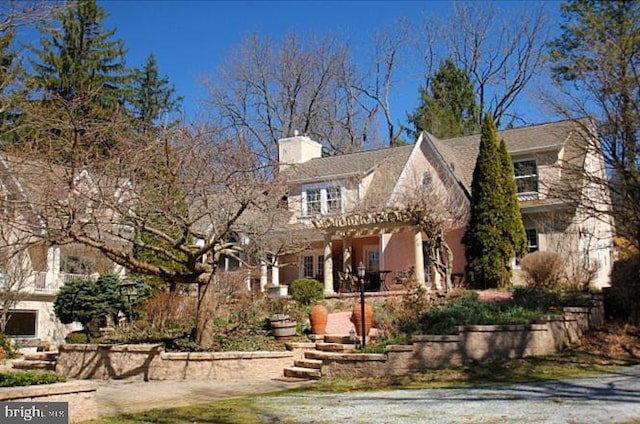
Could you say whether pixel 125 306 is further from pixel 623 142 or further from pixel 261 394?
pixel 623 142

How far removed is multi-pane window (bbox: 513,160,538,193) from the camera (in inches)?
960

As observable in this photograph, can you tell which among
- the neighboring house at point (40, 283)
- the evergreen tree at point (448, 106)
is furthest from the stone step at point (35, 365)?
the evergreen tree at point (448, 106)

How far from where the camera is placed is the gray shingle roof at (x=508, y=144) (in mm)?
24078

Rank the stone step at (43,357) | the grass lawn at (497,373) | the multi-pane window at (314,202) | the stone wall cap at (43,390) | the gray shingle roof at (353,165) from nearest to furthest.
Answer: the stone wall cap at (43,390)
the grass lawn at (497,373)
the stone step at (43,357)
the gray shingle roof at (353,165)
the multi-pane window at (314,202)

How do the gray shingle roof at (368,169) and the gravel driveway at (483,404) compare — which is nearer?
the gravel driveway at (483,404)

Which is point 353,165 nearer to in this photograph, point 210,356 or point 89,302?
point 89,302

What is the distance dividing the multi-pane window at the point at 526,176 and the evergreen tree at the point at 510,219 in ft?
6.11

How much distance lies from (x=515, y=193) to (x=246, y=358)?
12799mm

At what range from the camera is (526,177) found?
24281mm

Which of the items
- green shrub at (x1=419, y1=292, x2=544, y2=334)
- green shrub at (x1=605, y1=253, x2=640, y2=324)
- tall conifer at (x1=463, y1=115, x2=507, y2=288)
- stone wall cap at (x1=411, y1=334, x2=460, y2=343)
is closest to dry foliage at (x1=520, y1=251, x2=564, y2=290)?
green shrub at (x1=605, y1=253, x2=640, y2=324)

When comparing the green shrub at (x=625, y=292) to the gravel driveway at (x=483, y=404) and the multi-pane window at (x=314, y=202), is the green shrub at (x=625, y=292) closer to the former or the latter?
the gravel driveway at (x=483, y=404)

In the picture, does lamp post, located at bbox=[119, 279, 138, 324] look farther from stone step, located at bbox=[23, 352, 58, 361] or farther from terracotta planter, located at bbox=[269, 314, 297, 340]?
terracotta planter, located at bbox=[269, 314, 297, 340]

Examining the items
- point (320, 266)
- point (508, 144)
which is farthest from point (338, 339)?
point (508, 144)

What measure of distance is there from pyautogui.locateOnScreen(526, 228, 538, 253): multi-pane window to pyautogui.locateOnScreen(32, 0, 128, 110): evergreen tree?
876 inches
